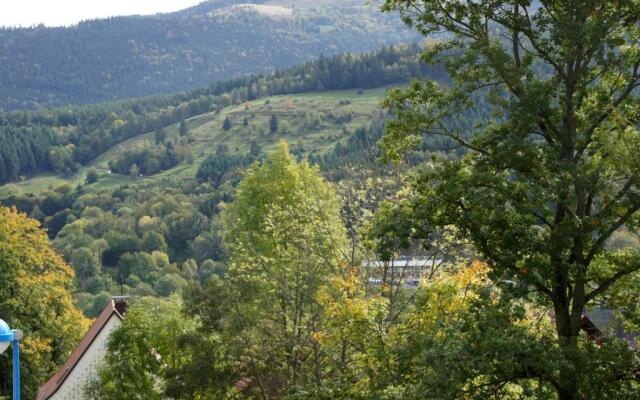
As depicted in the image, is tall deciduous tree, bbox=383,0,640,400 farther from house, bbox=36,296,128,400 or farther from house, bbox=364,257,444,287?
house, bbox=36,296,128,400

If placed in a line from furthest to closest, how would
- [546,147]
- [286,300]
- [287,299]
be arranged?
[286,300] < [287,299] < [546,147]

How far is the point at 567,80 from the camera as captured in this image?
19.8 metres

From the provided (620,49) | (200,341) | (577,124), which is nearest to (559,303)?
(577,124)

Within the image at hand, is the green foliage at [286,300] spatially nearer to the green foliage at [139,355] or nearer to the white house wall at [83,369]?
the green foliage at [139,355]

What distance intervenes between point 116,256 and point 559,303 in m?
185

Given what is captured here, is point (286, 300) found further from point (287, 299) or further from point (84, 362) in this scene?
point (84, 362)

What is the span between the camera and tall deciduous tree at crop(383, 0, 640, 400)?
60.4 ft

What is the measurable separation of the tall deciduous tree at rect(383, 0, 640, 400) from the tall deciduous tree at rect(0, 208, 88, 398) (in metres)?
38.9

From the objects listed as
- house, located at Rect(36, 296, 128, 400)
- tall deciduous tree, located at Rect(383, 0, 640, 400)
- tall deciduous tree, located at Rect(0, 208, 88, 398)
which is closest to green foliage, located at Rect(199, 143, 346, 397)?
tall deciduous tree, located at Rect(383, 0, 640, 400)

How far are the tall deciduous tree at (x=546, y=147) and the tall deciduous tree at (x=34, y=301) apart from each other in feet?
128

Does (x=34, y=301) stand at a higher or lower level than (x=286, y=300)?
lower

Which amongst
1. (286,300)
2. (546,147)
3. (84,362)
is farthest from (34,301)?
(546,147)

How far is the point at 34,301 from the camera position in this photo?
54.3m

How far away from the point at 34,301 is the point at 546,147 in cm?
4295
